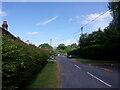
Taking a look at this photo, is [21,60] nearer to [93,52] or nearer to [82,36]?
[93,52]

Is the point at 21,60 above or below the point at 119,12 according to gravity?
below

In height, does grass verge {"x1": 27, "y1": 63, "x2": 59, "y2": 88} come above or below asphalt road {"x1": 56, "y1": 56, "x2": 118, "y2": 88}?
above

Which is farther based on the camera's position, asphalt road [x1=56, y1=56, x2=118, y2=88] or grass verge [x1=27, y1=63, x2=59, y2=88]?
asphalt road [x1=56, y1=56, x2=118, y2=88]

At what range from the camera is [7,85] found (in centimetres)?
499

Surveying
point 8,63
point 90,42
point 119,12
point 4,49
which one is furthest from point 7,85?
point 90,42

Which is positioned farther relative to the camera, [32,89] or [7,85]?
[32,89]

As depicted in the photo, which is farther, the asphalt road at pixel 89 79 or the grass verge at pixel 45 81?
the asphalt road at pixel 89 79

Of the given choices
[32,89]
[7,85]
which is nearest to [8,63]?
[7,85]

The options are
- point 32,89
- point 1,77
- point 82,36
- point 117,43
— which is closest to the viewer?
point 1,77

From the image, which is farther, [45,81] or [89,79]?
[89,79]

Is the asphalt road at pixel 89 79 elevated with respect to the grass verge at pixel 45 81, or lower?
lower

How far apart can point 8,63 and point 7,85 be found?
30.6 inches

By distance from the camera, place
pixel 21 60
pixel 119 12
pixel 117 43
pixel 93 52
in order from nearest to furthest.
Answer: pixel 21 60 < pixel 119 12 < pixel 117 43 < pixel 93 52

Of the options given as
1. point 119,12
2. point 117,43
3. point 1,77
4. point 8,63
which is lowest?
point 1,77
